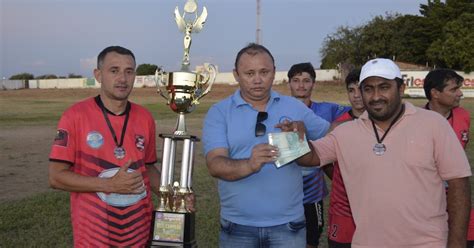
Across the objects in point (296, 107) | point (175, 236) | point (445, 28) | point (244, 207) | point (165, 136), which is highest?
point (445, 28)

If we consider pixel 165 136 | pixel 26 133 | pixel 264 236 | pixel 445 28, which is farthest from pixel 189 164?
pixel 445 28

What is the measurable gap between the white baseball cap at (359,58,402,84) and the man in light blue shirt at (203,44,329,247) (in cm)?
60

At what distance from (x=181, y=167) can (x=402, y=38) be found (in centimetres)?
6938

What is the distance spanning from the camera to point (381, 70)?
294cm

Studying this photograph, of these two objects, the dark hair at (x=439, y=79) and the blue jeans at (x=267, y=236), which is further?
the dark hair at (x=439, y=79)

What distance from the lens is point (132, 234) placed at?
336 centimetres

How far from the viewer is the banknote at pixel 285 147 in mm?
3002

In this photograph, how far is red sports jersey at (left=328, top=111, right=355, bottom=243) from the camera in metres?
4.20

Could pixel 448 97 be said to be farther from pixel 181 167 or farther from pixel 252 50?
pixel 181 167

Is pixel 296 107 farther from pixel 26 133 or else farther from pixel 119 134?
pixel 26 133

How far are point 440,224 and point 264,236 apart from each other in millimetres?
1028

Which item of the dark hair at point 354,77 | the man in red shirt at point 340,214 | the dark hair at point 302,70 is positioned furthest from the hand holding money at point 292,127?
the dark hair at point 302,70

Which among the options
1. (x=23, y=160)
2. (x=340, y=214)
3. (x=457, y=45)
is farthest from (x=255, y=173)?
(x=457, y=45)

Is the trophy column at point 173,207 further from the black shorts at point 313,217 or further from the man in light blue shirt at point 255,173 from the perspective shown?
the black shorts at point 313,217
